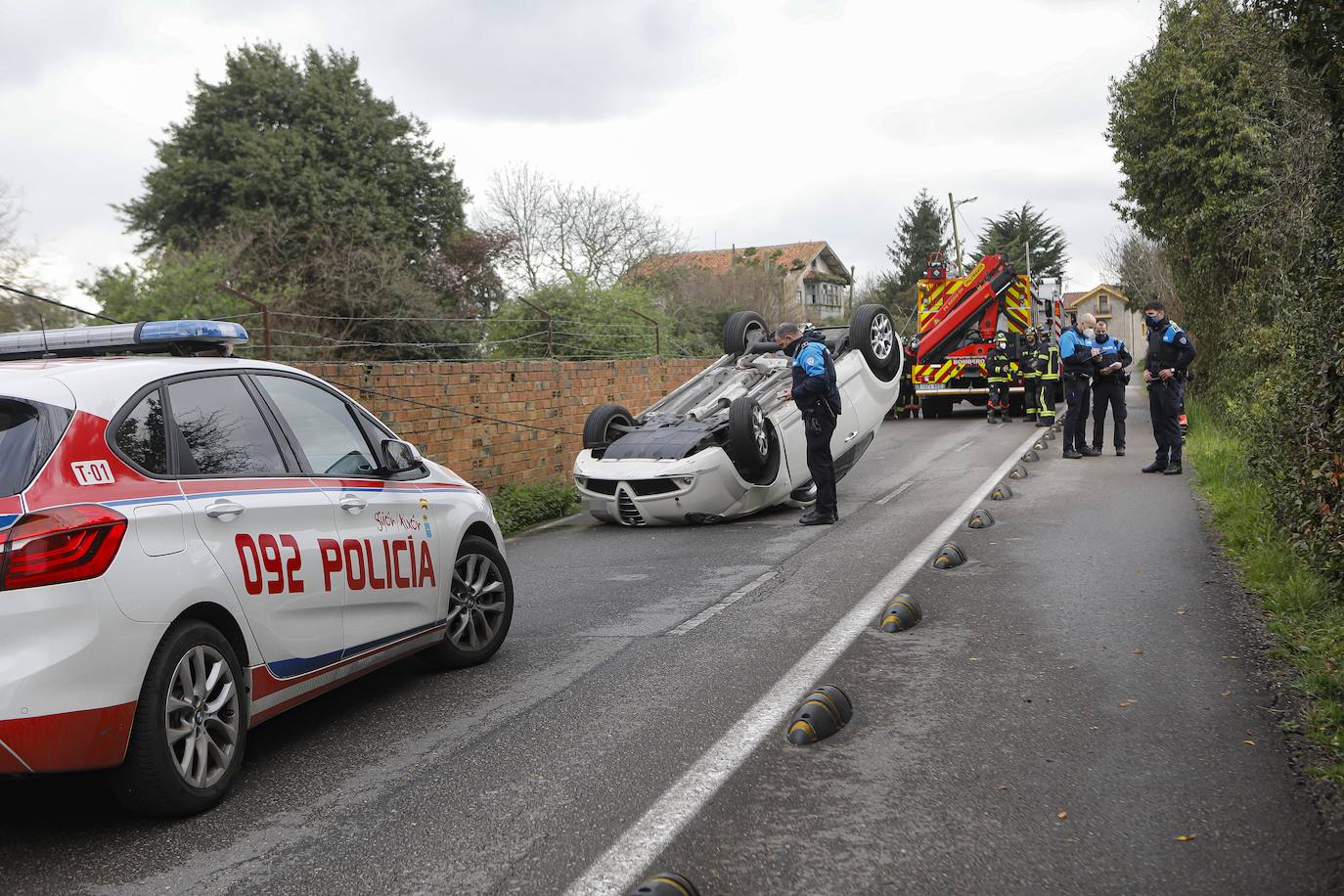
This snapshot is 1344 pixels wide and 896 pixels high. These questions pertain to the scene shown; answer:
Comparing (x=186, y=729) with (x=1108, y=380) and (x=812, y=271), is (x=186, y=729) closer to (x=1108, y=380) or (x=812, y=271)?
(x=1108, y=380)

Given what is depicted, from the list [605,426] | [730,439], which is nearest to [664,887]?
[730,439]

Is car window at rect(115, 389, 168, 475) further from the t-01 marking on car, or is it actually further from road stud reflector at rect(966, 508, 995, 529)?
road stud reflector at rect(966, 508, 995, 529)

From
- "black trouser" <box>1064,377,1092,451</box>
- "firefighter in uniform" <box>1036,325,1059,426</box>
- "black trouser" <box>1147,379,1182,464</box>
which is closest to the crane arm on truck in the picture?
"firefighter in uniform" <box>1036,325,1059,426</box>

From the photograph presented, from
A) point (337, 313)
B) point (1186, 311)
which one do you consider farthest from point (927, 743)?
point (337, 313)

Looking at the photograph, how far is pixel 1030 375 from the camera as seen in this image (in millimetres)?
21609

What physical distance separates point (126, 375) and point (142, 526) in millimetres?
668

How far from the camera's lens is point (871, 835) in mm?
3637

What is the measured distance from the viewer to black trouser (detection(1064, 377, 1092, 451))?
49.5 ft

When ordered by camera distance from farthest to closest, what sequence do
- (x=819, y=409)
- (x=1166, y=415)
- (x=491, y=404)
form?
(x=1166, y=415) < (x=491, y=404) < (x=819, y=409)

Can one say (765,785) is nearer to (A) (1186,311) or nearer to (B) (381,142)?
(A) (1186,311)

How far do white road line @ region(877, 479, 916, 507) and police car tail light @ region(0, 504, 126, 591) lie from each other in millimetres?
9003

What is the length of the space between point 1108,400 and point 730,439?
23.7ft

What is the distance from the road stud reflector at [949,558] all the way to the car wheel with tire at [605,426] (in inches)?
162

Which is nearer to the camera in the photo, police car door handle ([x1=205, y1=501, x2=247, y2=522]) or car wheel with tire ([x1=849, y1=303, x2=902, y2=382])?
police car door handle ([x1=205, y1=501, x2=247, y2=522])
